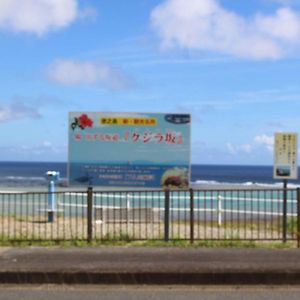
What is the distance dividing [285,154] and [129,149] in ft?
10.9

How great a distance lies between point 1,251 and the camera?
11531mm

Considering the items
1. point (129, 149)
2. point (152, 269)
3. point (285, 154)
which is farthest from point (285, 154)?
point (152, 269)

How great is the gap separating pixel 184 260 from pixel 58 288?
215 centimetres

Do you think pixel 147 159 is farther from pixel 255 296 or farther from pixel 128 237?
pixel 255 296

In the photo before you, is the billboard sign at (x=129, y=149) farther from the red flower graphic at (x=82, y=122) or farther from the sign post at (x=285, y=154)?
the sign post at (x=285, y=154)

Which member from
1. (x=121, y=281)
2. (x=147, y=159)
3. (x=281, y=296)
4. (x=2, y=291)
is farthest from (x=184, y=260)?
(x=147, y=159)

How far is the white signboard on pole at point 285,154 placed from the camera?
1369 centimetres

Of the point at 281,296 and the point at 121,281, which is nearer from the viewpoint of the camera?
the point at 281,296

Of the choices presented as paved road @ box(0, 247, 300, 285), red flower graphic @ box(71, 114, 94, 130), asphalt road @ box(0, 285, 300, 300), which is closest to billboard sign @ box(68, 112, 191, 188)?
red flower graphic @ box(71, 114, 94, 130)

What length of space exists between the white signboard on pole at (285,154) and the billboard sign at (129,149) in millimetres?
1894

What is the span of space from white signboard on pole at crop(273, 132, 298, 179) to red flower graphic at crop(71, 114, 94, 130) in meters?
3.97

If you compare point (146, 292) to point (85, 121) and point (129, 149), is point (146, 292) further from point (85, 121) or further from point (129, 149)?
point (85, 121)

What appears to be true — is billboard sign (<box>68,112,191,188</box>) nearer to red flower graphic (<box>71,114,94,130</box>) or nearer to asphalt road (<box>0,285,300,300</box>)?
red flower graphic (<box>71,114,94,130</box>)

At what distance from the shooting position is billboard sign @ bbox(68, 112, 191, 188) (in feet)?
46.2
